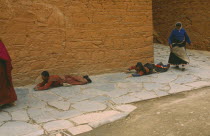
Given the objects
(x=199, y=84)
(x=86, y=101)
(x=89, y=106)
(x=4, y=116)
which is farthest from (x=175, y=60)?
(x=4, y=116)

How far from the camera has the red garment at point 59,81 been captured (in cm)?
567

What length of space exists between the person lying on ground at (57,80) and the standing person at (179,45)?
273 cm

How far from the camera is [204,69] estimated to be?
736 cm

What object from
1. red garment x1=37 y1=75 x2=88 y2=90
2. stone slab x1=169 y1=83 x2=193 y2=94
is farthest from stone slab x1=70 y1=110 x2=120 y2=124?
red garment x1=37 y1=75 x2=88 y2=90

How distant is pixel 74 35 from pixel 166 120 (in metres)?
3.48

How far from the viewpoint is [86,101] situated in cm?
484

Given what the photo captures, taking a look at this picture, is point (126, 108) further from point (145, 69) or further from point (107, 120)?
point (145, 69)

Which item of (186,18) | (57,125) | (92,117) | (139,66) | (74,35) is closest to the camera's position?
(57,125)

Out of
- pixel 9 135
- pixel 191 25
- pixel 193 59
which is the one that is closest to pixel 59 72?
pixel 9 135

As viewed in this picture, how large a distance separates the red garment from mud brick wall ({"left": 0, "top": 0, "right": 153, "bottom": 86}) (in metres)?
0.44

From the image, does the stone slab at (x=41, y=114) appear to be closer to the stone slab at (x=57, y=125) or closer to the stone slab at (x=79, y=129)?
the stone slab at (x=57, y=125)

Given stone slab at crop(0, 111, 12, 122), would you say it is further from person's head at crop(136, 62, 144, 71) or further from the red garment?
person's head at crop(136, 62, 144, 71)

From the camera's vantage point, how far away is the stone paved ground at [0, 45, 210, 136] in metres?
3.77

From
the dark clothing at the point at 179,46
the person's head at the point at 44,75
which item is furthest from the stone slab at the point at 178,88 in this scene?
the person's head at the point at 44,75
